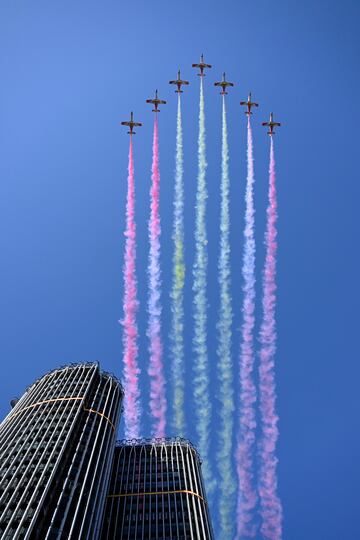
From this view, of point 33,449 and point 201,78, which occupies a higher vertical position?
point 201,78

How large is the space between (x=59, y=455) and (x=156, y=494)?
2839 cm

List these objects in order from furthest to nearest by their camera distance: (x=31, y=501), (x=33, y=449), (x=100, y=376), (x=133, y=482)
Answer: (x=100, y=376) < (x=133, y=482) < (x=33, y=449) < (x=31, y=501)

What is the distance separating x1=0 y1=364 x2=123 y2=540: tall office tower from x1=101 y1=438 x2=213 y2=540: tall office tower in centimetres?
1094

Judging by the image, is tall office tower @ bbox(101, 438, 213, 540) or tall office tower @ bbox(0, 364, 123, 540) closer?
tall office tower @ bbox(0, 364, 123, 540)

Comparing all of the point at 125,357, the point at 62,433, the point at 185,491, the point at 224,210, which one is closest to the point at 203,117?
the point at 224,210

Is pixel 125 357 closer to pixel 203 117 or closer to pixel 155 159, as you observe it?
pixel 155 159

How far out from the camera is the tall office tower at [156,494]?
4819 inches

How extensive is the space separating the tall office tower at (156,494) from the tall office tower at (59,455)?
10.9 metres

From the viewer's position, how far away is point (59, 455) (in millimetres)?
115562

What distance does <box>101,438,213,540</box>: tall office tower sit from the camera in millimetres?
122413

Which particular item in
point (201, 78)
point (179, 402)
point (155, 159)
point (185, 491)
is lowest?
point (185, 491)

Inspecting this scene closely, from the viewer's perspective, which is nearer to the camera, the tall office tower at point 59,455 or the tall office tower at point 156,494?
the tall office tower at point 59,455

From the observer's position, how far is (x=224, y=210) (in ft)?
414

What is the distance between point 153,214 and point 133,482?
191 ft
